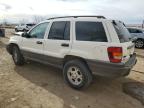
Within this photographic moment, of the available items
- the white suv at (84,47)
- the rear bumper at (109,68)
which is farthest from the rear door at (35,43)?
the rear bumper at (109,68)

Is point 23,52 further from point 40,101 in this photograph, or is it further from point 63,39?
point 40,101

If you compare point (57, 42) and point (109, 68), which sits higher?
point (57, 42)

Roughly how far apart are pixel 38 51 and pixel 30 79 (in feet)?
3.05

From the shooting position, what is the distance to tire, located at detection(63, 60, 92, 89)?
488cm

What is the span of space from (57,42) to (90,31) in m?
1.12

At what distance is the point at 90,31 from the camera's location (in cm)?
482

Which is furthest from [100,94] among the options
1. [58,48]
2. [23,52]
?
[23,52]

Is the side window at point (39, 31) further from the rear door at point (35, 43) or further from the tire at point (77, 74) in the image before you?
the tire at point (77, 74)

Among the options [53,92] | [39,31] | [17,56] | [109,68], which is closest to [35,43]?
[39,31]

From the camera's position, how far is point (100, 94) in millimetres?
5016

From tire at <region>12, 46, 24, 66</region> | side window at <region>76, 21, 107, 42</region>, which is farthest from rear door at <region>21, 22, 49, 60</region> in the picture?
side window at <region>76, 21, 107, 42</region>

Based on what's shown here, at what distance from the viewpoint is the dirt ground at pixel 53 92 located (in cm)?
444

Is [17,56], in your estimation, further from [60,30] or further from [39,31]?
[60,30]

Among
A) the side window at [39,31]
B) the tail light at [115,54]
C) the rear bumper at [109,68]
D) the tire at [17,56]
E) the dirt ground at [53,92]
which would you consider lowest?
the dirt ground at [53,92]
